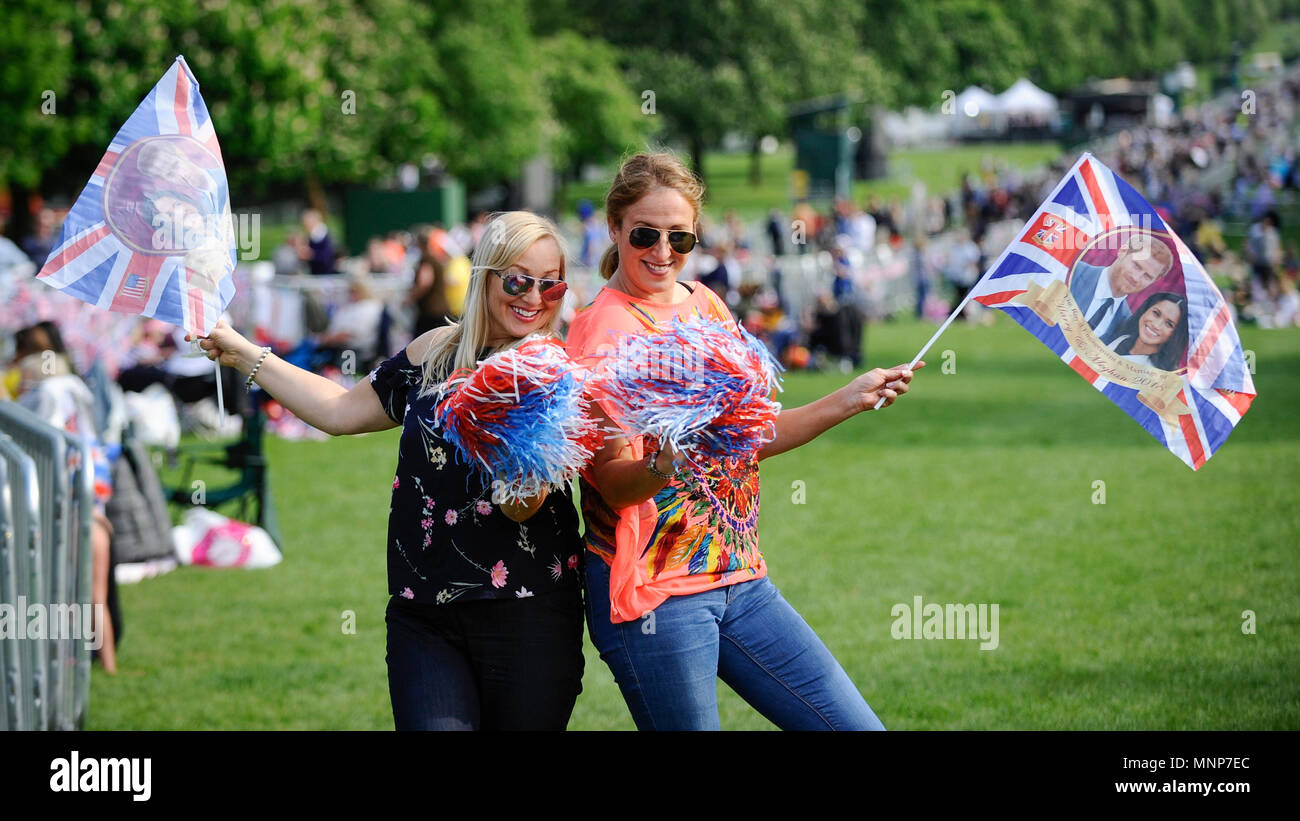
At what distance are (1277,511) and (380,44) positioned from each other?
27219mm

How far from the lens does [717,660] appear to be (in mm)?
3580

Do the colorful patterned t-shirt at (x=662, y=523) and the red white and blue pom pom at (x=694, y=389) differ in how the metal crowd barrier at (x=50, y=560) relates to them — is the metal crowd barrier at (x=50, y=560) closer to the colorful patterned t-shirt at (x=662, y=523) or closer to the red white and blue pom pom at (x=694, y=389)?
the colorful patterned t-shirt at (x=662, y=523)

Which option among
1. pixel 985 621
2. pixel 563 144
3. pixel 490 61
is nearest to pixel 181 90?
pixel 985 621

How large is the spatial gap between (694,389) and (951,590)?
5337mm

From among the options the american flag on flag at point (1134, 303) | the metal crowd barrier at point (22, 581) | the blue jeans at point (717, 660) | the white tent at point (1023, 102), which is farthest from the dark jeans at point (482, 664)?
the white tent at point (1023, 102)

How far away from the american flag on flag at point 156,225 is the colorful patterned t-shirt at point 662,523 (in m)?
1.08

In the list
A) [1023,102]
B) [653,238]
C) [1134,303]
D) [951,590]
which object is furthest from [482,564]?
[1023,102]

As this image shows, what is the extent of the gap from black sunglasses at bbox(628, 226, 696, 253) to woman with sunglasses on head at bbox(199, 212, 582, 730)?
8.5 inches

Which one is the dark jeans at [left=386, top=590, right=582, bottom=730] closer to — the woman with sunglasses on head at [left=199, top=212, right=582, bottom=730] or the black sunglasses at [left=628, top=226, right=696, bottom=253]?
the woman with sunglasses on head at [left=199, top=212, right=582, bottom=730]

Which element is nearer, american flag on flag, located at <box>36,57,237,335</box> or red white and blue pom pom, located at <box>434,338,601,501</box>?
red white and blue pom pom, located at <box>434,338,601,501</box>

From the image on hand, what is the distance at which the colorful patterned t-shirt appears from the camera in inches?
135

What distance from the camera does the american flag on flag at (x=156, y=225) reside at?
152 inches

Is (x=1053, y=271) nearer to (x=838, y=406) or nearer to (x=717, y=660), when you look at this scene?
(x=838, y=406)

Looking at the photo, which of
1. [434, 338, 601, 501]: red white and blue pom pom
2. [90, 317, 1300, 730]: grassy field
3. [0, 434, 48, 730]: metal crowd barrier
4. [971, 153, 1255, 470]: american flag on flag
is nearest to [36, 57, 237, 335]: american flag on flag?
[434, 338, 601, 501]: red white and blue pom pom
